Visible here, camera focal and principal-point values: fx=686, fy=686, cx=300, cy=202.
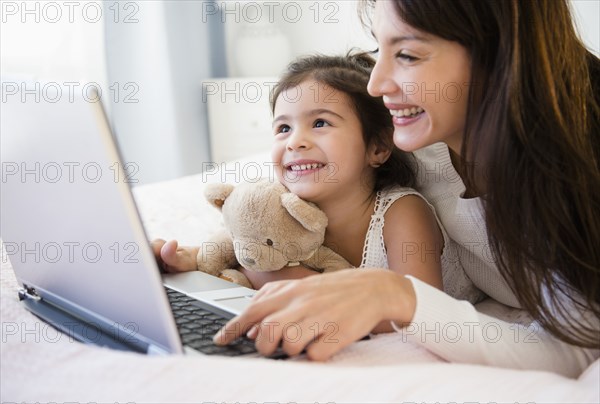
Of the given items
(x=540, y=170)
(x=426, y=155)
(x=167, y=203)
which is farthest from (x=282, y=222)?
(x=167, y=203)

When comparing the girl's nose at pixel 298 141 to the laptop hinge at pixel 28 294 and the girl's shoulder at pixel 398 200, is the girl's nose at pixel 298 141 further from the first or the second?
the laptop hinge at pixel 28 294

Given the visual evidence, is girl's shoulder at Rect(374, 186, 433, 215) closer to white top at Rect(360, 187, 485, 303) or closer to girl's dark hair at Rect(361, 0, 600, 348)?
white top at Rect(360, 187, 485, 303)

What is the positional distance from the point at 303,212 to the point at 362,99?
0.76 feet

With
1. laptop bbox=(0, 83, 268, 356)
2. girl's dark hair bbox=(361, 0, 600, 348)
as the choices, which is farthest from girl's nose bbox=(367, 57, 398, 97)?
laptop bbox=(0, 83, 268, 356)

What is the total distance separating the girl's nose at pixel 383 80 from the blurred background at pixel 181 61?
5.87 feet

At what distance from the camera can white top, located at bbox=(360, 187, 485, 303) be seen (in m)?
1.06

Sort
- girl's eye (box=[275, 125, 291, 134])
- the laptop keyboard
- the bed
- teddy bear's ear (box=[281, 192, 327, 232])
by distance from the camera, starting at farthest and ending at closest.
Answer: girl's eye (box=[275, 125, 291, 134]), teddy bear's ear (box=[281, 192, 327, 232]), the laptop keyboard, the bed

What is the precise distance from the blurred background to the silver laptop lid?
2.05 meters

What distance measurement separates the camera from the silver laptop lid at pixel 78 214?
57 cm

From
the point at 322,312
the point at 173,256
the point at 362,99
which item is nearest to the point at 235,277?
the point at 173,256

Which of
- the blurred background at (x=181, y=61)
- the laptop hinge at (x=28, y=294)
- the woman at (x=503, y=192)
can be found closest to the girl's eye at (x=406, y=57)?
the woman at (x=503, y=192)

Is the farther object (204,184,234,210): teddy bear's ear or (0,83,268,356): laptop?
(204,184,234,210): teddy bear's ear

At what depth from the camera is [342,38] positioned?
2.72 meters

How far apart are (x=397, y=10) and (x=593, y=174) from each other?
1.01 ft
